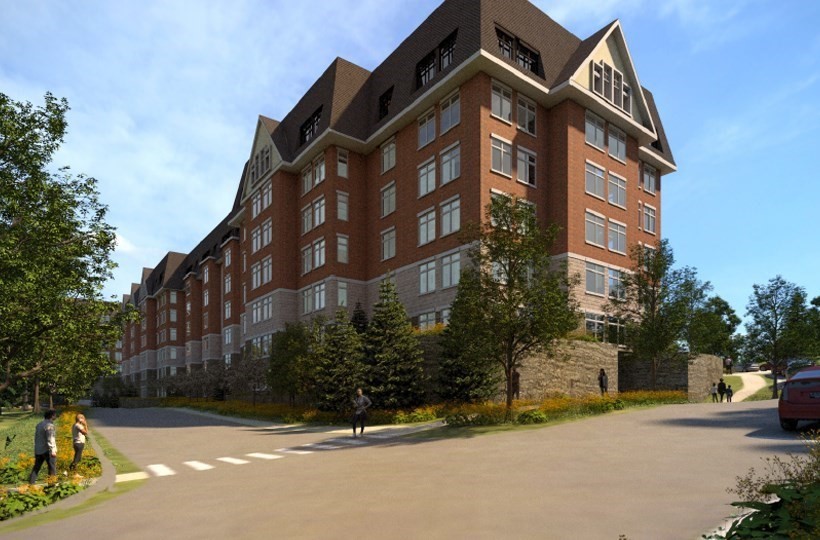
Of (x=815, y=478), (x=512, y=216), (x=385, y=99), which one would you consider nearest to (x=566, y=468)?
(x=815, y=478)

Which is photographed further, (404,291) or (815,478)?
(404,291)

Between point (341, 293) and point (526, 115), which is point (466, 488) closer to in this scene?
point (526, 115)

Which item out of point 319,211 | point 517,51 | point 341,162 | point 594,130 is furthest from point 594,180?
point 319,211

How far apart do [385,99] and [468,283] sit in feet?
73.0

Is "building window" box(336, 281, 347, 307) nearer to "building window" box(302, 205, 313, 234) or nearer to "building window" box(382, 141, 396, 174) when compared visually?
"building window" box(302, 205, 313, 234)

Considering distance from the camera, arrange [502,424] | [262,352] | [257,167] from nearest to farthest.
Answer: [502,424], [262,352], [257,167]

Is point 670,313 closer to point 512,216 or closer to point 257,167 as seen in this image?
point 512,216

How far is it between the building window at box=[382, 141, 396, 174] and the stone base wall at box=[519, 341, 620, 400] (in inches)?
657

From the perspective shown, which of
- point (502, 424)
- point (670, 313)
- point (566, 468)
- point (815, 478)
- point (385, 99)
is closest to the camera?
point (815, 478)

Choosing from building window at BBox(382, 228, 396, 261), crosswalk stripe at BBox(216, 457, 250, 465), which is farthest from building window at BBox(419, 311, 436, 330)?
crosswalk stripe at BBox(216, 457, 250, 465)

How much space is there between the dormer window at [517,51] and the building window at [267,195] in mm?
22273

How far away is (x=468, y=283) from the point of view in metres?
22.0

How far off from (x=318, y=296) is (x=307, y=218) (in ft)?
21.3

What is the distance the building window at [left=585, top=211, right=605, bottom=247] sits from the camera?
3520 centimetres
